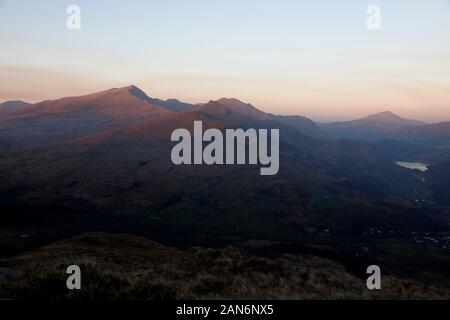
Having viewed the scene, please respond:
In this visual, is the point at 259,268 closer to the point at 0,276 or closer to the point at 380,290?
the point at 380,290

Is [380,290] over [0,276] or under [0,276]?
under

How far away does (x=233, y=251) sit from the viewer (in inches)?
1481

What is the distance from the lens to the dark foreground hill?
19.4m

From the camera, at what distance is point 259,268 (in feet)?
105

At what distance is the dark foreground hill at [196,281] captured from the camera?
63.5 feet

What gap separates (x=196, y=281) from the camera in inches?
939
